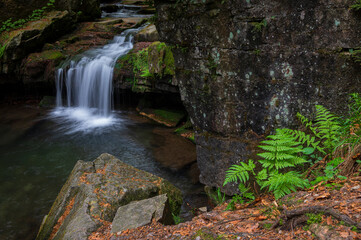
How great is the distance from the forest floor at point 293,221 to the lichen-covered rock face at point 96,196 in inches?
26.8

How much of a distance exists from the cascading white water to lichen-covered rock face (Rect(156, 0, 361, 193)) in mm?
6825

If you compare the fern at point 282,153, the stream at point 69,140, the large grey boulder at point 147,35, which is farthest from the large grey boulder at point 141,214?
the large grey boulder at point 147,35

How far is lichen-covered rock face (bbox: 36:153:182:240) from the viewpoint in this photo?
3777mm

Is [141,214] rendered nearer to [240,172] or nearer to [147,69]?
[240,172]

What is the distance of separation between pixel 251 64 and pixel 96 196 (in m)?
2.82

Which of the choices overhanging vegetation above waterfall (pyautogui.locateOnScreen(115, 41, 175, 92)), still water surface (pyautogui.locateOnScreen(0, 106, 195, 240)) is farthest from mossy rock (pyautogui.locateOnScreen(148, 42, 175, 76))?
still water surface (pyautogui.locateOnScreen(0, 106, 195, 240))

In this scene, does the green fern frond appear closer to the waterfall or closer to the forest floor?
the forest floor

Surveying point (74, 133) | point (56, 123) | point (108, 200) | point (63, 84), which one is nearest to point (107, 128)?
point (74, 133)

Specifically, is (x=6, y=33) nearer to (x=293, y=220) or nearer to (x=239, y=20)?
(x=239, y=20)

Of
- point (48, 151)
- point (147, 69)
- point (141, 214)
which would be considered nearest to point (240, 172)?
point (141, 214)

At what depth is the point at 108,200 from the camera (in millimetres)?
4141

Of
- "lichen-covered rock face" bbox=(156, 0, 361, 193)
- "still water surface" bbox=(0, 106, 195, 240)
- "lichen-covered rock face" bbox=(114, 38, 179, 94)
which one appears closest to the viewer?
"lichen-covered rock face" bbox=(156, 0, 361, 193)

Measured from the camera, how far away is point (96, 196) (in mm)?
4168

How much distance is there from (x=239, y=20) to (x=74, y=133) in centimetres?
760
